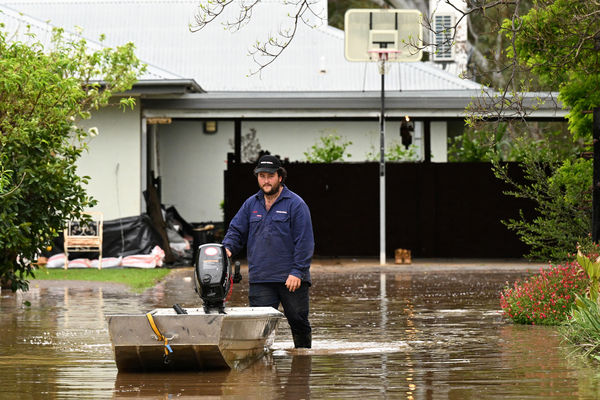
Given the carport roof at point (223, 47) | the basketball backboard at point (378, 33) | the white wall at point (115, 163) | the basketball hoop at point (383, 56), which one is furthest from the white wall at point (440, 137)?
the white wall at point (115, 163)

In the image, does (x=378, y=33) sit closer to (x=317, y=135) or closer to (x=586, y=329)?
(x=317, y=135)

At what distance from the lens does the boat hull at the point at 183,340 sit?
9773mm

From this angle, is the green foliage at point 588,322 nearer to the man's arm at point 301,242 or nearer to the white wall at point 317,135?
the man's arm at point 301,242

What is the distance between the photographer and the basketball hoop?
81.9 feet

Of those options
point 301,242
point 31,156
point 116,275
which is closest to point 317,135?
point 116,275

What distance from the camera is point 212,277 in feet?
34.0

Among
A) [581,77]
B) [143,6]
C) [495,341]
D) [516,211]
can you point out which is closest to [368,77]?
[516,211]

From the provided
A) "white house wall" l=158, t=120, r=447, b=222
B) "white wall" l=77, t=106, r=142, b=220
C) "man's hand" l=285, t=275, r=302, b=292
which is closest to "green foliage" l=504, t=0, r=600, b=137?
"man's hand" l=285, t=275, r=302, b=292

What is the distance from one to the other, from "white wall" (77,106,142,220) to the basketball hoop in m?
5.40

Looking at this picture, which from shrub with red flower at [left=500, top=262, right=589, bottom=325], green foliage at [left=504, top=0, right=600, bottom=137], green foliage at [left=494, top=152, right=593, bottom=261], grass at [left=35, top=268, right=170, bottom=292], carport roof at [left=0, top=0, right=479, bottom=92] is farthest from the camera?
carport roof at [left=0, top=0, right=479, bottom=92]

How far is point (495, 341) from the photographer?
40.2 ft

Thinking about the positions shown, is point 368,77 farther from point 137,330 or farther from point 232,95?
point 137,330

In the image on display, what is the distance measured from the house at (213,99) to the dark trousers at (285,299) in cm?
1214

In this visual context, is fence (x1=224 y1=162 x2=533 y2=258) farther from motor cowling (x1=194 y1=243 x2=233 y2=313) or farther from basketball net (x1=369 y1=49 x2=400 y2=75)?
motor cowling (x1=194 y1=243 x2=233 y2=313)
